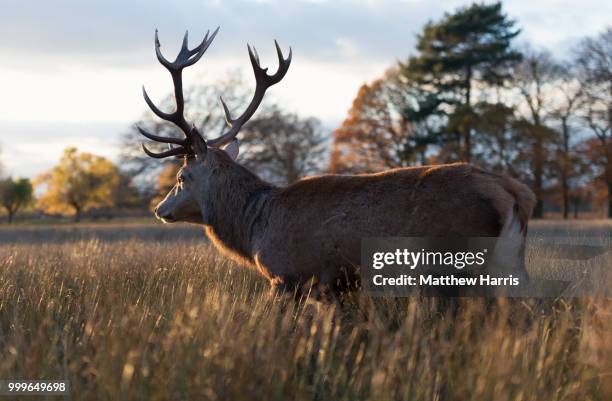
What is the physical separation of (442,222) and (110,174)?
2451 inches

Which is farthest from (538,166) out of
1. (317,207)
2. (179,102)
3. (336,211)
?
(336,211)

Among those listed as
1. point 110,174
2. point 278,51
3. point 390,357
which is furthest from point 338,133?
point 390,357

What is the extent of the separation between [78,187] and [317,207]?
198ft

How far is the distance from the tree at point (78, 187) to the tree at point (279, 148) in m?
17.7

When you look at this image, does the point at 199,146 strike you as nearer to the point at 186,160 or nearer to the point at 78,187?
the point at 186,160

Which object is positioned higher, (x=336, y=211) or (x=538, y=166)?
(x=538, y=166)

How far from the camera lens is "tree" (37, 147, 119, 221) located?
205ft

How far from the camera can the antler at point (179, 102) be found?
754 cm

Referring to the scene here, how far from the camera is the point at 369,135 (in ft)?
142

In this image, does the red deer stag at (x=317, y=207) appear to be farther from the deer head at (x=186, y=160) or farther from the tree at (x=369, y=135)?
the tree at (x=369, y=135)

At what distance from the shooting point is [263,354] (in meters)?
3.68

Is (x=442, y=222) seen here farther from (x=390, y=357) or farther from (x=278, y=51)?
(x=278, y=51)

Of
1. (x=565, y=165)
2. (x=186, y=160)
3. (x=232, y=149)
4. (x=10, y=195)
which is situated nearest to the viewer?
(x=186, y=160)

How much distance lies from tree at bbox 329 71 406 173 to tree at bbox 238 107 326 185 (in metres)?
4.51
